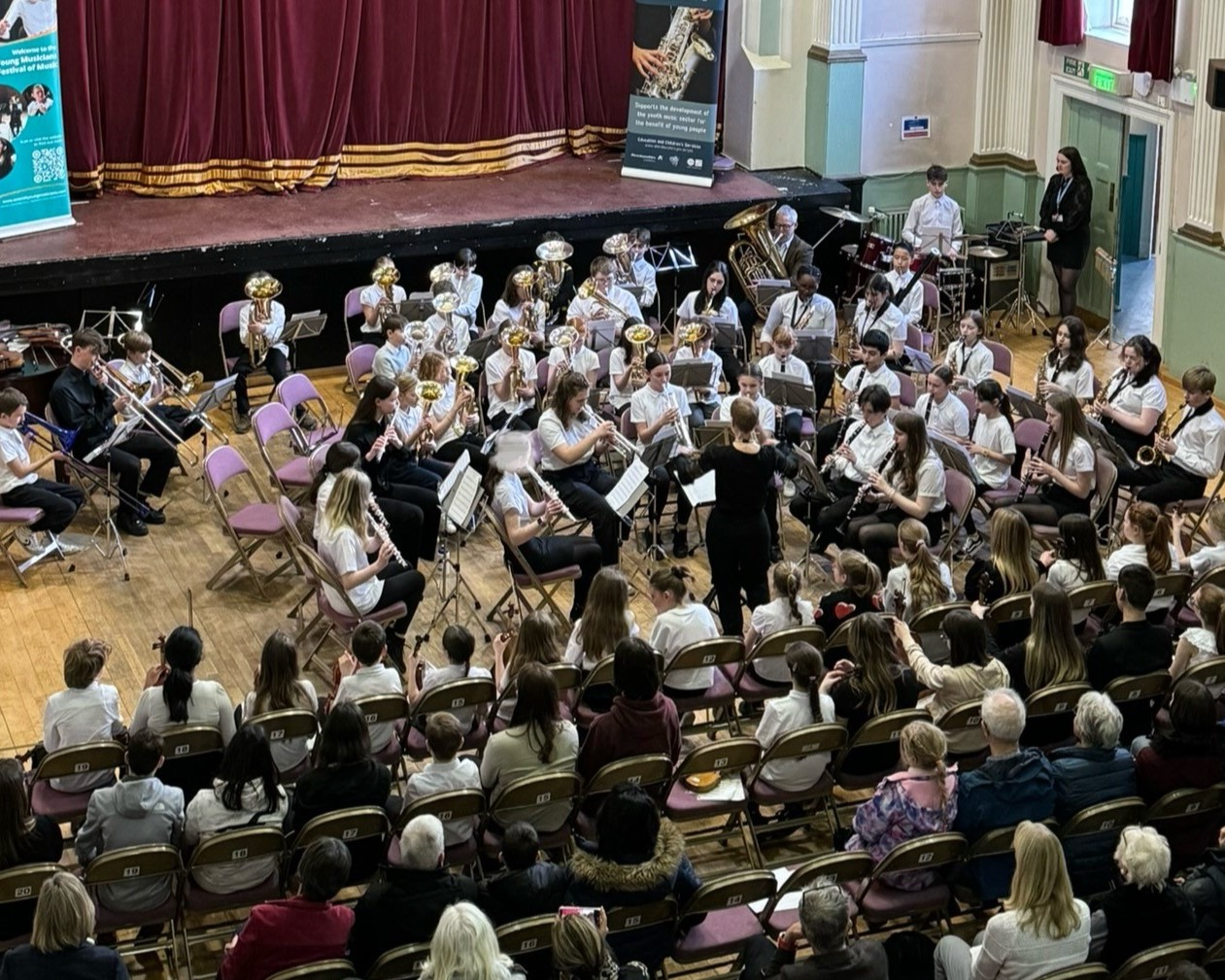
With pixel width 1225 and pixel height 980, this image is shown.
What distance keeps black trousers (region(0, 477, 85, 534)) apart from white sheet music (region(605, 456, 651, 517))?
3586 mm

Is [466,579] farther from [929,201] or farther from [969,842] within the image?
[929,201]

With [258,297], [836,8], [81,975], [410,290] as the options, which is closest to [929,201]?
[836,8]

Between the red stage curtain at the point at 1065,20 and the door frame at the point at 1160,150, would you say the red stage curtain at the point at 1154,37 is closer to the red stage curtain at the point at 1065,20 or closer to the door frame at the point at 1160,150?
the door frame at the point at 1160,150

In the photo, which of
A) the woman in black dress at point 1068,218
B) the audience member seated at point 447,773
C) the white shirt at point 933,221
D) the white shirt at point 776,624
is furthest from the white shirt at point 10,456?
the woman in black dress at point 1068,218

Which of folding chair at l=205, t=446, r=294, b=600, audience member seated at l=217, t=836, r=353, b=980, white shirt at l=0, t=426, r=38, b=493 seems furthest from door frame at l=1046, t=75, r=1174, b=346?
audience member seated at l=217, t=836, r=353, b=980

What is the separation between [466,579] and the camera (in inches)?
Result: 447

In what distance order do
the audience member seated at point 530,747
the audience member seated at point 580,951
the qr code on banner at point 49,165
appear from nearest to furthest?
1. the audience member seated at point 580,951
2. the audience member seated at point 530,747
3. the qr code on banner at point 49,165

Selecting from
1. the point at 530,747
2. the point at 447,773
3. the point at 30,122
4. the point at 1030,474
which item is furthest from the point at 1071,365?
the point at 30,122

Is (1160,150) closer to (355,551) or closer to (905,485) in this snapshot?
(905,485)

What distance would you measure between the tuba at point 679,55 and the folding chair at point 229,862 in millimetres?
10965

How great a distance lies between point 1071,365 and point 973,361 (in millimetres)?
754

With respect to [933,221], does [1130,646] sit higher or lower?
lower

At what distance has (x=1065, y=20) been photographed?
16062 millimetres

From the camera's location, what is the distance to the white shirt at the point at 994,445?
11.1 meters
